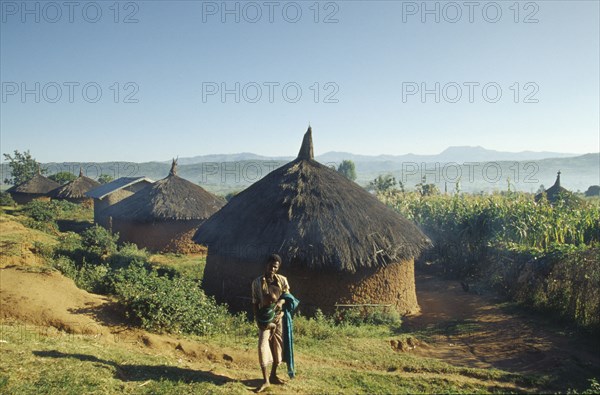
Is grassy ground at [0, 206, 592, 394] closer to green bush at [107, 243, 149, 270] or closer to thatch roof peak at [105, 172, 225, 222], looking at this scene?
green bush at [107, 243, 149, 270]

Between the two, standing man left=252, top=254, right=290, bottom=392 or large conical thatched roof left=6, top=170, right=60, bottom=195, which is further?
large conical thatched roof left=6, top=170, right=60, bottom=195

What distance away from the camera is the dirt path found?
24.9 feet

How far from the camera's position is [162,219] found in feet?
65.1

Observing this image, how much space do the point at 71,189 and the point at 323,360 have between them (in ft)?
109

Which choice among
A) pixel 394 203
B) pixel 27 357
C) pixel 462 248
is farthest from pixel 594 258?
pixel 394 203

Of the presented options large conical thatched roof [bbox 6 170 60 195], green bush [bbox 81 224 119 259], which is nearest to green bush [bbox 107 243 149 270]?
green bush [bbox 81 224 119 259]

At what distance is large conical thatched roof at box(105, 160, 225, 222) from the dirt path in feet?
40.8

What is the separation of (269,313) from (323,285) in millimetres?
4704

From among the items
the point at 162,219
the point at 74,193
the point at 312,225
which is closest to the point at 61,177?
the point at 74,193

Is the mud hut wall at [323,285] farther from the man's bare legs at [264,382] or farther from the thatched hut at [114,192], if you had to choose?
the thatched hut at [114,192]

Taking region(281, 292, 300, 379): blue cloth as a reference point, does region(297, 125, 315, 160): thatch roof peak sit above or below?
above

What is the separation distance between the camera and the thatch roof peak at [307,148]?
12852 millimetres

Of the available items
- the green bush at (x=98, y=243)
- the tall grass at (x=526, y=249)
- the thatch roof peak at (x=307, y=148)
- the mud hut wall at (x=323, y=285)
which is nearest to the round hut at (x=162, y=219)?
the green bush at (x=98, y=243)

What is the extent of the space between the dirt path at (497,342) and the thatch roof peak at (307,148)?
5.66 m
